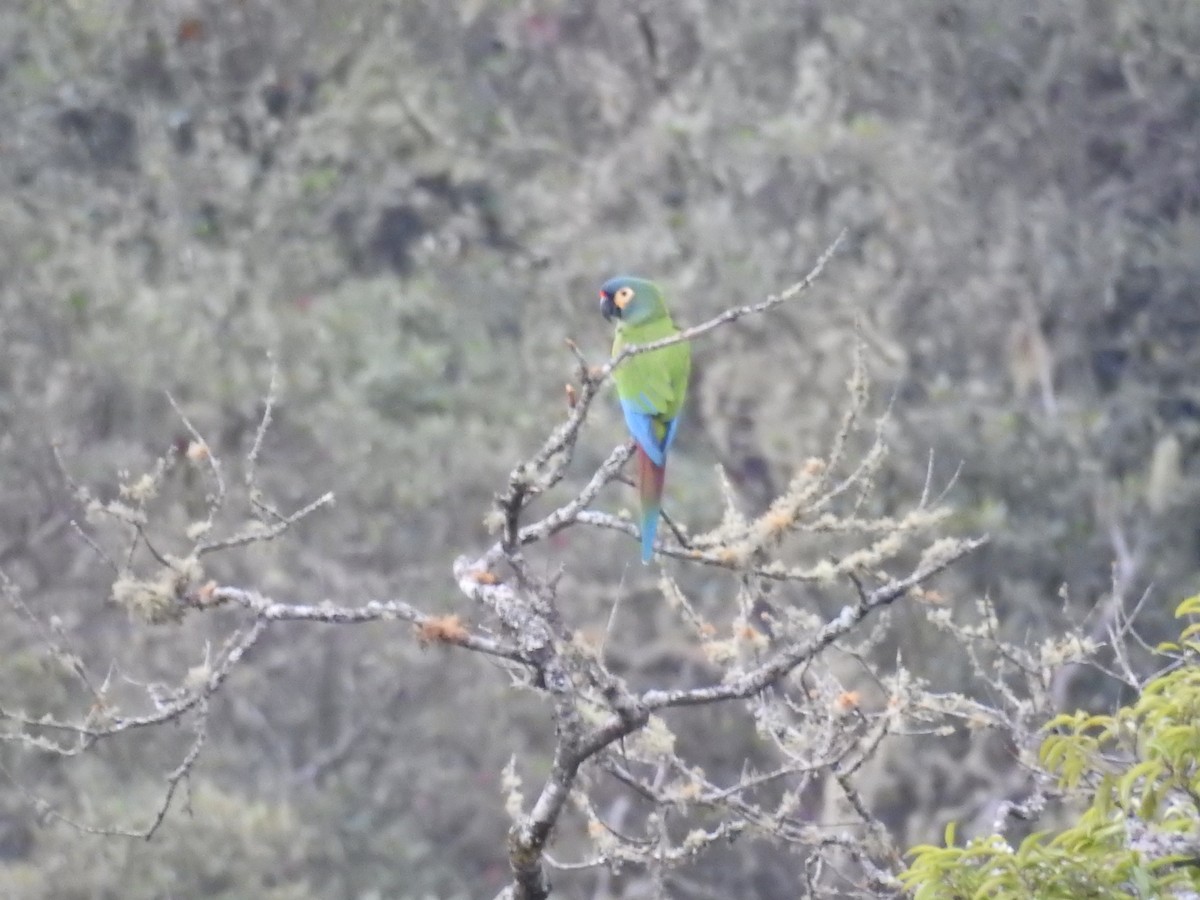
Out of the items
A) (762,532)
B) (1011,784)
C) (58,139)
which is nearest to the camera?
(762,532)

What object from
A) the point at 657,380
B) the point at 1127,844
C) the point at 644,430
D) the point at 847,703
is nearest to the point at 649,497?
the point at 644,430

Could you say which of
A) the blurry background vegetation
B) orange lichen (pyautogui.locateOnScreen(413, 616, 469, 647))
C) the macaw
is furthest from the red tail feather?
the blurry background vegetation

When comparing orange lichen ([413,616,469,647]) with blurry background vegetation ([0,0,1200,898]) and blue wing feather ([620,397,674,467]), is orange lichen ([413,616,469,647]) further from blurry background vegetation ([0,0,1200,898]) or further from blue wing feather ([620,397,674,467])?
blurry background vegetation ([0,0,1200,898])

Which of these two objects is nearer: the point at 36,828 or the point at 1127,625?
the point at 1127,625

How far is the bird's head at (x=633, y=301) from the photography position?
4.86 meters

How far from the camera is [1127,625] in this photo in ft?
10.2

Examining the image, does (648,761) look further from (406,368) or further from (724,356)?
(406,368)

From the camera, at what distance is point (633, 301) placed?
4.93 metres

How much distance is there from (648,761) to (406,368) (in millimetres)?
5786

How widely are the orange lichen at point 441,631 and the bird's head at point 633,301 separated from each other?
2213 millimetres

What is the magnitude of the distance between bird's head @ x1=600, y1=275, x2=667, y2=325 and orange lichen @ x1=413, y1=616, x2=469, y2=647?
7.26ft

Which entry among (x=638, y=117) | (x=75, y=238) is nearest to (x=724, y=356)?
(x=638, y=117)

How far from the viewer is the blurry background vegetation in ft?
25.8

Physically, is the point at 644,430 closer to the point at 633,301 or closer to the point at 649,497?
the point at 649,497
